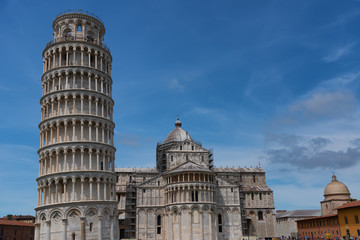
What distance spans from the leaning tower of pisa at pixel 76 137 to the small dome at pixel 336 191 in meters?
51.6

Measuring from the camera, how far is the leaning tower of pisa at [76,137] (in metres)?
40.2

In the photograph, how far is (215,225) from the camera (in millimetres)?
59594

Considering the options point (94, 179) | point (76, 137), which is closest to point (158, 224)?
point (94, 179)

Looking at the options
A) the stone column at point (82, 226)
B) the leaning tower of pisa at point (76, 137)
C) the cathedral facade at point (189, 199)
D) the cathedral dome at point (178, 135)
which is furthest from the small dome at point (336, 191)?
the stone column at point (82, 226)

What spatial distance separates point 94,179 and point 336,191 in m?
55.3

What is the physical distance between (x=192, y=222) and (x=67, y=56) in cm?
3256

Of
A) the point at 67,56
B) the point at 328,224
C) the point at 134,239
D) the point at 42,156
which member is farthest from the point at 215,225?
the point at 67,56

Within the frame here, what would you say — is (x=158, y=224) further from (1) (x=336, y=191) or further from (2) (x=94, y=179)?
(1) (x=336, y=191)

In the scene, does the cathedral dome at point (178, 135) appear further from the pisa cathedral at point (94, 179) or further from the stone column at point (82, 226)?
the stone column at point (82, 226)

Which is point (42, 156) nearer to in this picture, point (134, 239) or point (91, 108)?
point (91, 108)

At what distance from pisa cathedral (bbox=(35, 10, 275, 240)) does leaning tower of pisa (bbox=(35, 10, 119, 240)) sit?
11 cm

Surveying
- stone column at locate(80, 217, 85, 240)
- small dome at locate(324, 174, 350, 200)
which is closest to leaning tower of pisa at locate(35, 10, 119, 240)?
stone column at locate(80, 217, 85, 240)

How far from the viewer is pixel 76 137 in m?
43.2

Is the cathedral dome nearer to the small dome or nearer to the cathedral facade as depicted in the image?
the cathedral facade
